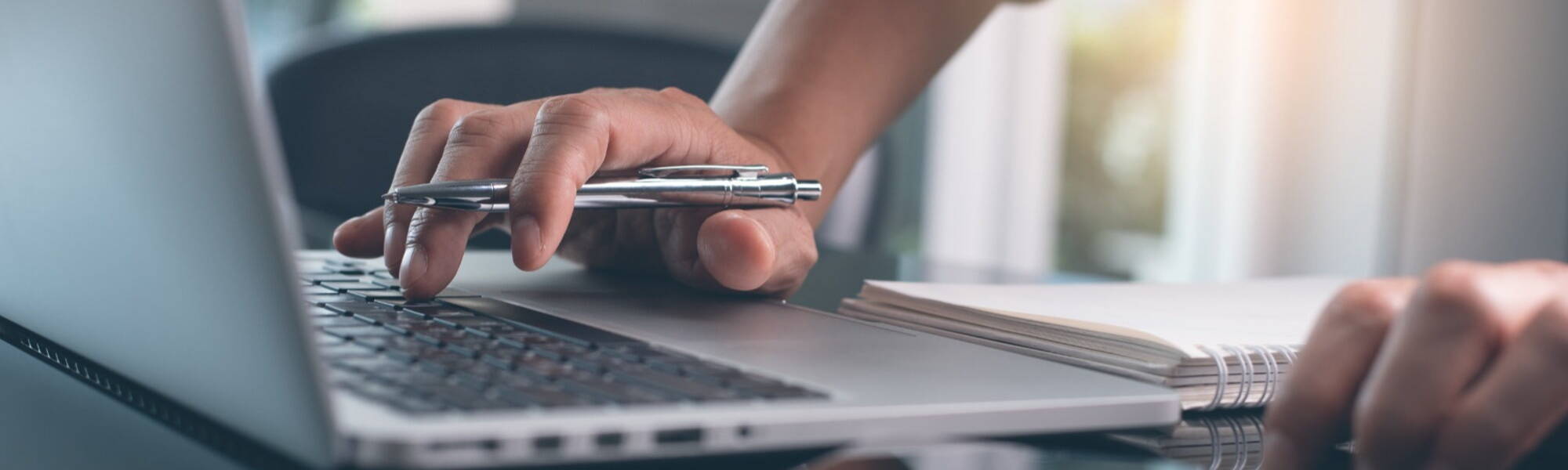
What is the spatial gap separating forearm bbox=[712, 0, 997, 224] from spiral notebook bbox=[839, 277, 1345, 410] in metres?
0.23

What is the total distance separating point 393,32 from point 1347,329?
154 centimetres

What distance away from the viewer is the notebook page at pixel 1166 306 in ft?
1.43

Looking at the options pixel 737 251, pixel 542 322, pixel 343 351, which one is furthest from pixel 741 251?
pixel 343 351

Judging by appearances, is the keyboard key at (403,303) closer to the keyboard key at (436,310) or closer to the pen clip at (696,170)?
the keyboard key at (436,310)

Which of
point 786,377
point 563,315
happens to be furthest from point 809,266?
point 786,377

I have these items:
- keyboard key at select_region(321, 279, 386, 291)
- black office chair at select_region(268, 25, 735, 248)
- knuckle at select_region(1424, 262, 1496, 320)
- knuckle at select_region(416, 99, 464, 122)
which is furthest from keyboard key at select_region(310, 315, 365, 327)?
black office chair at select_region(268, 25, 735, 248)

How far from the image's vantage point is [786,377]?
33cm

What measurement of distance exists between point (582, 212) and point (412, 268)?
8.1 inches

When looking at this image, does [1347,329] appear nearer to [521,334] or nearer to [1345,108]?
[521,334]

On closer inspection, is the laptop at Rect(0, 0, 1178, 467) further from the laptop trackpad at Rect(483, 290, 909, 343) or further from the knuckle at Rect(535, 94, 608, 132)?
the knuckle at Rect(535, 94, 608, 132)

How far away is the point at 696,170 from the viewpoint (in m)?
0.62

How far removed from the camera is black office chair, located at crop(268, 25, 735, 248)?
161 centimetres

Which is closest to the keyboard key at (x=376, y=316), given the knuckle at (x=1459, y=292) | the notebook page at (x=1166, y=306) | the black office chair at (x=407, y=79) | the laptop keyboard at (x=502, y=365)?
the laptop keyboard at (x=502, y=365)

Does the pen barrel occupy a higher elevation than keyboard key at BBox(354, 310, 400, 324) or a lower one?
higher
